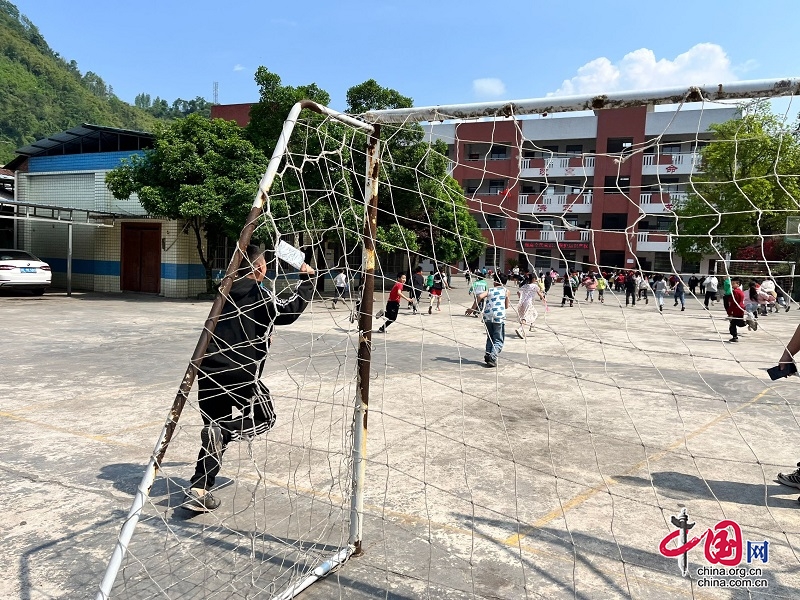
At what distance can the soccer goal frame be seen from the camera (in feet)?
7.85

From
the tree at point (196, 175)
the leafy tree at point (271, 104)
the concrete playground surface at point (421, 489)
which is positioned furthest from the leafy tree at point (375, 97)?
the concrete playground surface at point (421, 489)

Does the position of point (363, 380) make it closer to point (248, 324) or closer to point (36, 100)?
point (248, 324)

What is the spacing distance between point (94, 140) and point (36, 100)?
216 feet

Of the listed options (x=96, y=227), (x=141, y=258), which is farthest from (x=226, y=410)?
(x=96, y=227)

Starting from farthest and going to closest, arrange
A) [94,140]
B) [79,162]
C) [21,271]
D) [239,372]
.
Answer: [79,162], [94,140], [21,271], [239,372]

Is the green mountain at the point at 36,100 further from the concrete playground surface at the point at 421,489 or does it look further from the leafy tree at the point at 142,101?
the concrete playground surface at the point at 421,489

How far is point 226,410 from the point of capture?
3688 millimetres

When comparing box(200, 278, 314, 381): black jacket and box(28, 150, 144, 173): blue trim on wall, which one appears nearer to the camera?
box(200, 278, 314, 381): black jacket

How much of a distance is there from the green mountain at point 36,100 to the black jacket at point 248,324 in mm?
67729

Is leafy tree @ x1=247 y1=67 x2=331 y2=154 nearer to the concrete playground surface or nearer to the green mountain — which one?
the concrete playground surface

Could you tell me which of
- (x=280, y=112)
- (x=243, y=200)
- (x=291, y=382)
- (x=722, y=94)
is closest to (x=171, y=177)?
(x=243, y=200)

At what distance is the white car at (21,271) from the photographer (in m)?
17.7

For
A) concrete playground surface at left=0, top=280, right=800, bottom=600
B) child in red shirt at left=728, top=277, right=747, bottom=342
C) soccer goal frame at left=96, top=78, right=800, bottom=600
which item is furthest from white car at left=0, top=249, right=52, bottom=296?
child in red shirt at left=728, top=277, right=747, bottom=342

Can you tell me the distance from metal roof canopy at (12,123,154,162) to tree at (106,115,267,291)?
278 cm
